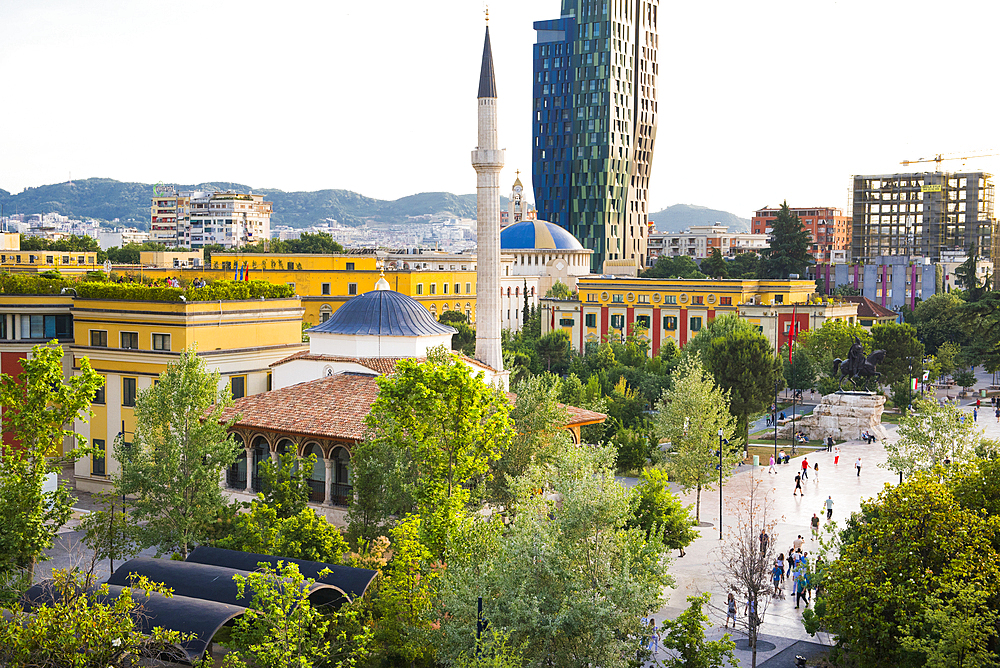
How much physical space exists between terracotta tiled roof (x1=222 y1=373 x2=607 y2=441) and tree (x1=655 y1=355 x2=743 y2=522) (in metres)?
4.08

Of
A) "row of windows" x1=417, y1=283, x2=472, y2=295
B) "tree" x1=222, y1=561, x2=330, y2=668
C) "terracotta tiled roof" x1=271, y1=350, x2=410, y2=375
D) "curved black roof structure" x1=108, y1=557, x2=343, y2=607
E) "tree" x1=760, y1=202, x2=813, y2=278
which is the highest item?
"tree" x1=760, y1=202, x2=813, y2=278

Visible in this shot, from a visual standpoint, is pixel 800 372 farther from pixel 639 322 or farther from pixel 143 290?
pixel 143 290

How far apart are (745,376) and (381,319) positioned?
20.6 metres

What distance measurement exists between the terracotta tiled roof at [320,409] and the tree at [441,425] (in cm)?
809

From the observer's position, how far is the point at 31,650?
69.5 ft

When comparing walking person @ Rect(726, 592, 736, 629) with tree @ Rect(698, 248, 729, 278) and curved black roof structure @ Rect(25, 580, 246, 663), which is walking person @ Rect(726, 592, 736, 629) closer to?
curved black roof structure @ Rect(25, 580, 246, 663)

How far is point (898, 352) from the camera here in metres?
75.2

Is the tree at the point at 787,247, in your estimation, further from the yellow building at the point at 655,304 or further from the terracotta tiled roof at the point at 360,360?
the terracotta tiled roof at the point at 360,360

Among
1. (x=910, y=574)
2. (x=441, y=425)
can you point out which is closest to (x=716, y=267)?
(x=441, y=425)

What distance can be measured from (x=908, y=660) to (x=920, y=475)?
191 inches

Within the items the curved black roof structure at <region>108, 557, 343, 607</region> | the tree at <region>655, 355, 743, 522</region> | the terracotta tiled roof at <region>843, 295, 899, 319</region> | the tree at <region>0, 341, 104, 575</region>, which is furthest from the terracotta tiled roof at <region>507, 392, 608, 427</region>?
the terracotta tiled roof at <region>843, 295, 899, 319</region>

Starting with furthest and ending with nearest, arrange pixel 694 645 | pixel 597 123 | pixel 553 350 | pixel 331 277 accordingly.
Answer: pixel 597 123
pixel 331 277
pixel 553 350
pixel 694 645

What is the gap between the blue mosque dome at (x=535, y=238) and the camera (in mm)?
132625

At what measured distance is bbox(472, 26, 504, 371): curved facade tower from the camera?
51.2 m
